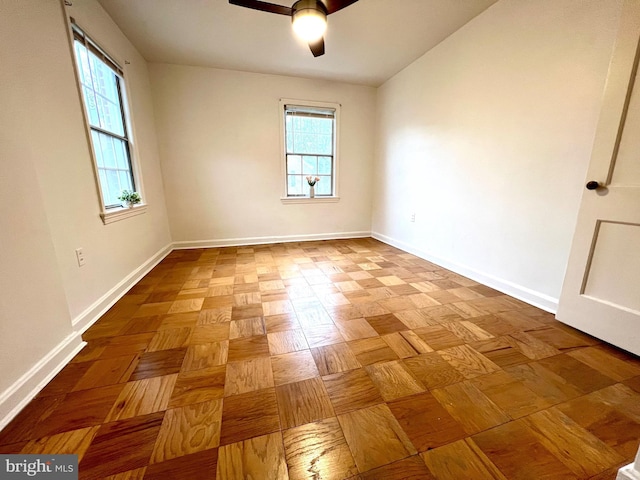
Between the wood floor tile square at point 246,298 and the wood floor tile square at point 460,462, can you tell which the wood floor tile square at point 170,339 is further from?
the wood floor tile square at point 460,462

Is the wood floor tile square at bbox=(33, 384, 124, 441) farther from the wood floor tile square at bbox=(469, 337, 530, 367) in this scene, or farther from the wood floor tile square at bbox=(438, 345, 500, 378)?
the wood floor tile square at bbox=(469, 337, 530, 367)

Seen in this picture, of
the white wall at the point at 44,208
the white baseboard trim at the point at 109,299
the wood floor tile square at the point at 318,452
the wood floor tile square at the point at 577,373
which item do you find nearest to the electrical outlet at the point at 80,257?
the white wall at the point at 44,208

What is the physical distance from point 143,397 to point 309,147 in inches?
142

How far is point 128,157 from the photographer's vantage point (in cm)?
266

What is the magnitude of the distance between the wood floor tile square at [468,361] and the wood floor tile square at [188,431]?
1.18 m

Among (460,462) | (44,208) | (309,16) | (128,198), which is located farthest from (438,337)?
(128,198)

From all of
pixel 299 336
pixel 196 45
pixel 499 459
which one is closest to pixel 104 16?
pixel 196 45

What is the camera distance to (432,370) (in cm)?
131

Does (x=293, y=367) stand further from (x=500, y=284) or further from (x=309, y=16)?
(x=309, y=16)

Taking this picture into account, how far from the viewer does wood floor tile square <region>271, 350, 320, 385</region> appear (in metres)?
1.26

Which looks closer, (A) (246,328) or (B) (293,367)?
(B) (293,367)

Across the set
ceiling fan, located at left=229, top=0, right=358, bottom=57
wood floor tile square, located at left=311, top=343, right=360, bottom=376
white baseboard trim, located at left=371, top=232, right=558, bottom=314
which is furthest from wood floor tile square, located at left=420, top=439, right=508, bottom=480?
ceiling fan, located at left=229, top=0, right=358, bottom=57

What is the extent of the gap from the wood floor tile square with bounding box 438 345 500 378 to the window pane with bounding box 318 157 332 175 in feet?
10.6

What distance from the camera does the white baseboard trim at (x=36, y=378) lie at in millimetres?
1019
